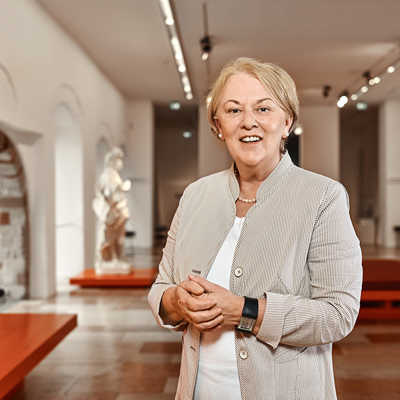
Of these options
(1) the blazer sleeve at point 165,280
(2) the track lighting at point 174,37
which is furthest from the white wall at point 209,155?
(1) the blazer sleeve at point 165,280

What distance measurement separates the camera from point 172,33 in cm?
995

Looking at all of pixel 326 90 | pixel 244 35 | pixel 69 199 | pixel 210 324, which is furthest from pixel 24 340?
pixel 326 90

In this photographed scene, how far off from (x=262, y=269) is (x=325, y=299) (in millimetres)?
180

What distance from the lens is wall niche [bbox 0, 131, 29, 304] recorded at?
8.15m

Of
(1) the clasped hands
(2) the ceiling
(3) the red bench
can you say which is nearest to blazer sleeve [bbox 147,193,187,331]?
(1) the clasped hands

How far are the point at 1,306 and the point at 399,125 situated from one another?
14095 millimetres

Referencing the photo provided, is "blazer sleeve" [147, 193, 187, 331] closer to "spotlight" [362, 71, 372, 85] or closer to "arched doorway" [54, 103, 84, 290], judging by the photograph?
"arched doorway" [54, 103, 84, 290]

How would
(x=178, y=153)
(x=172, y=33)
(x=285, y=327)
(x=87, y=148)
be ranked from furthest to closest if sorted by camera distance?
(x=178, y=153), (x=87, y=148), (x=172, y=33), (x=285, y=327)

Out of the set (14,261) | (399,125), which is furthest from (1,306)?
(399,125)

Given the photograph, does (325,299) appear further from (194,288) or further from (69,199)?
(69,199)

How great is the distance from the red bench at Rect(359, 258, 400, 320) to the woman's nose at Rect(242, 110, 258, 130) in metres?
5.79

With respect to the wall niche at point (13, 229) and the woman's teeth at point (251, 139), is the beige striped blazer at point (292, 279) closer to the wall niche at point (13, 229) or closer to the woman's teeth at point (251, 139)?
the woman's teeth at point (251, 139)

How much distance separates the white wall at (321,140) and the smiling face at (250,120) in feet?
56.1

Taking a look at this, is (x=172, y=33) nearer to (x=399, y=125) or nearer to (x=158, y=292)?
(x=158, y=292)
